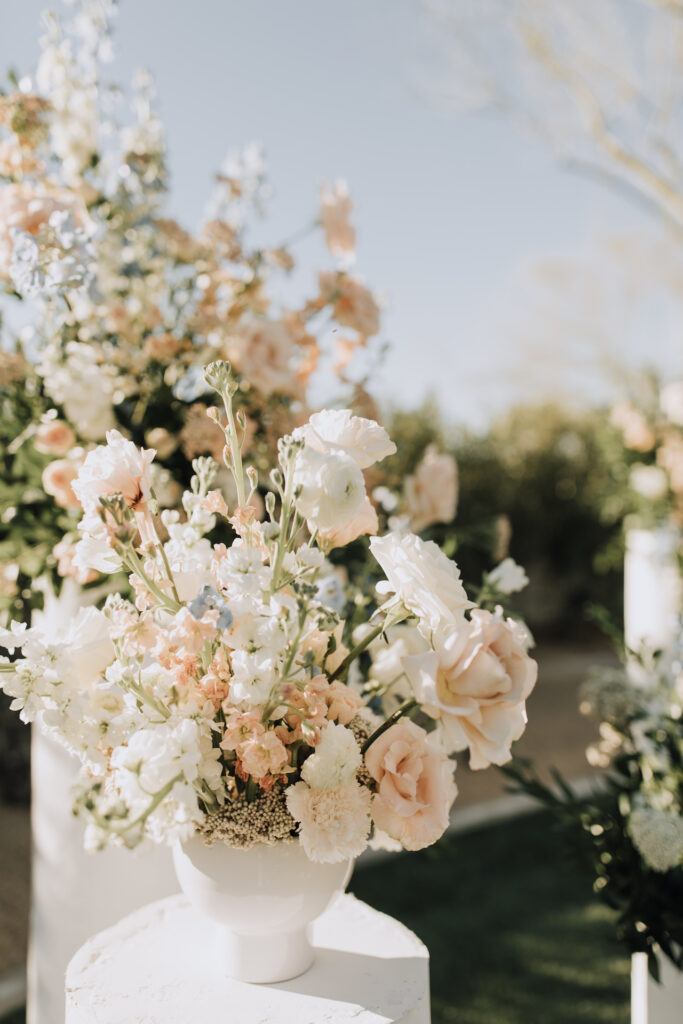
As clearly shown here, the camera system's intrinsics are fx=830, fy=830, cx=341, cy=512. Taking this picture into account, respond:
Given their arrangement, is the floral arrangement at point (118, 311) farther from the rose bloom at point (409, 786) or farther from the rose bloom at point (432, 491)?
the rose bloom at point (409, 786)

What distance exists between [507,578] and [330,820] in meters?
0.46

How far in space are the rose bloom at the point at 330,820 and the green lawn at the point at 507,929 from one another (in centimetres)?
145

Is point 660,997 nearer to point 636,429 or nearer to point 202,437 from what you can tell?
point 202,437

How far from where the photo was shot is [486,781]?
4.42m

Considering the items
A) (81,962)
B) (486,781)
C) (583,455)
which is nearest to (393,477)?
(81,962)

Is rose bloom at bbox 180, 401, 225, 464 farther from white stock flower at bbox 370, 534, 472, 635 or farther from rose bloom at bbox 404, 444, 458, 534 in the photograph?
white stock flower at bbox 370, 534, 472, 635

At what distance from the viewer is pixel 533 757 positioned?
4773mm

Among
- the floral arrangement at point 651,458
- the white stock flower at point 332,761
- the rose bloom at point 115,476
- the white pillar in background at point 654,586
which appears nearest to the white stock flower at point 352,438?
the rose bloom at point 115,476

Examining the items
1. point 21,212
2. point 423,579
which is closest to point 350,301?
point 21,212

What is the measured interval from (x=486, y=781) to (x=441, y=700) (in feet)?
12.8

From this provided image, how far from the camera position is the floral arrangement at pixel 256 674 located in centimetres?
77

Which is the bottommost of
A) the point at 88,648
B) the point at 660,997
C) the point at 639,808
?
the point at 660,997

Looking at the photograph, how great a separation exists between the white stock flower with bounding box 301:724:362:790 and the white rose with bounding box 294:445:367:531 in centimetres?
22

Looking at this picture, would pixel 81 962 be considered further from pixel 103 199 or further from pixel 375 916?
pixel 103 199
